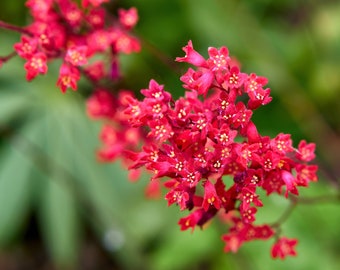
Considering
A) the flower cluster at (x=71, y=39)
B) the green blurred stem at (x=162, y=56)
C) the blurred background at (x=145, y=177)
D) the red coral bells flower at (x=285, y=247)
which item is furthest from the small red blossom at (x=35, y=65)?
the blurred background at (x=145, y=177)

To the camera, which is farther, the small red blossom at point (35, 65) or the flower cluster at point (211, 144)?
the small red blossom at point (35, 65)

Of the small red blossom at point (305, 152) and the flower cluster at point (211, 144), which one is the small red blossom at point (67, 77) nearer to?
the flower cluster at point (211, 144)

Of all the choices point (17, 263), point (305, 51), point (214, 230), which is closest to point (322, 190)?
point (214, 230)

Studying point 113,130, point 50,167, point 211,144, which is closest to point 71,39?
point 113,130

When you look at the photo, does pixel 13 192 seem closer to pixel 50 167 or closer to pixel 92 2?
pixel 50 167

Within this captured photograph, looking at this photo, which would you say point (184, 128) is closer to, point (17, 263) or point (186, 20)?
point (186, 20)

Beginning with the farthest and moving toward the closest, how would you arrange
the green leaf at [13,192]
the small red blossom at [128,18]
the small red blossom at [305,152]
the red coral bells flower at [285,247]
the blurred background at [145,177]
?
the green leaf at [13,192]
the blurred background at [145,177]
the small red blossom at [128,18]
the red coral bells flower at [285,247]
the small red blossom at [305,152]

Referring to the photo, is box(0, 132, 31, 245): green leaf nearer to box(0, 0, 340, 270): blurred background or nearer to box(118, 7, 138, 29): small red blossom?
box(0, 0, 340, 270): blurred background
